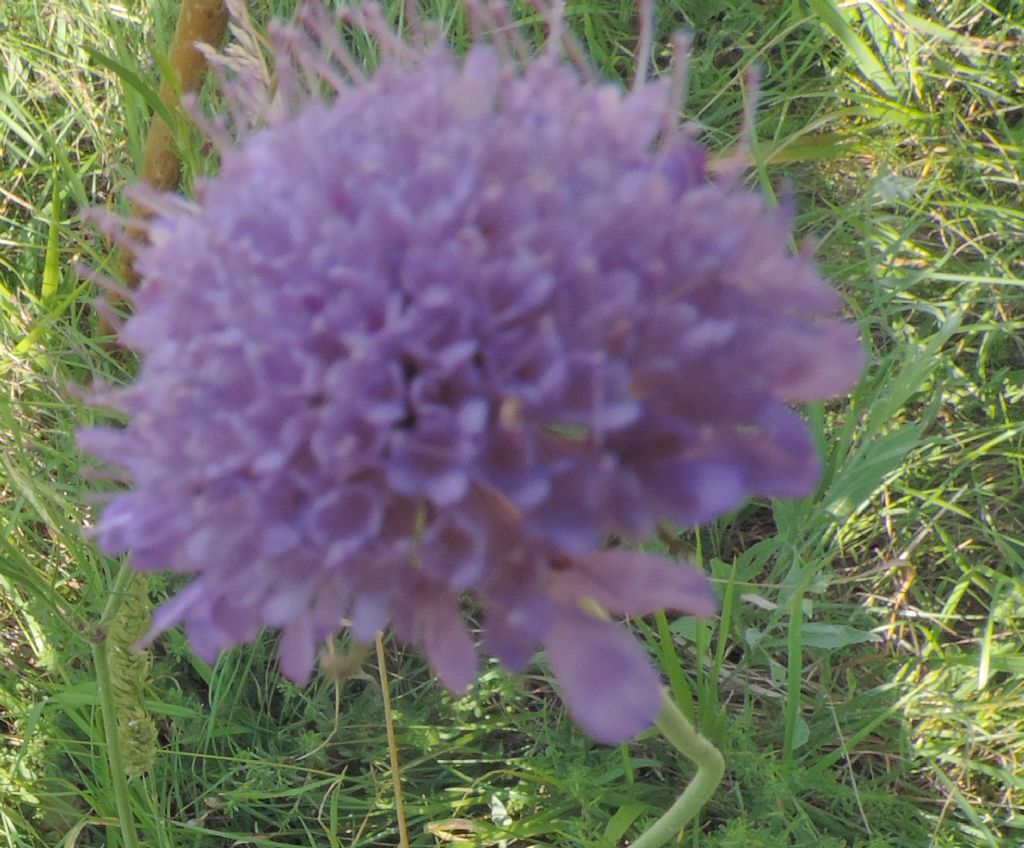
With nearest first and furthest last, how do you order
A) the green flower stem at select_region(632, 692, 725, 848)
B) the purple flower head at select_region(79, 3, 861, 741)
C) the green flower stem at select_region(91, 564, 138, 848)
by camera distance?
the purple flower head at select_region(79, 3, 861, 741) < the green flower stem at select_region(632, 692, 725, 848) < the green flower stem at select_region(91, 564, 138, 848)

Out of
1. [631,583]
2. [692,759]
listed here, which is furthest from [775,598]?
[631,583]

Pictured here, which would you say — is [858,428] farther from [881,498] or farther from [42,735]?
[42,735]

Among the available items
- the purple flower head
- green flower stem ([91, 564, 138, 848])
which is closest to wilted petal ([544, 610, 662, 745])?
the purple flower head

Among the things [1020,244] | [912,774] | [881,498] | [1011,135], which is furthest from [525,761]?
[1011,135]

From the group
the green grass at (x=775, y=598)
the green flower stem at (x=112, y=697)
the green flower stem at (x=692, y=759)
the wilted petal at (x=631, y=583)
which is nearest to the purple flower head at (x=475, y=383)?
the wilted petal at (x=631, y=583)

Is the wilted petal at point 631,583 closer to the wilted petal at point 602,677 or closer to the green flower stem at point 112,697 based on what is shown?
the wilted petal at point 602,677

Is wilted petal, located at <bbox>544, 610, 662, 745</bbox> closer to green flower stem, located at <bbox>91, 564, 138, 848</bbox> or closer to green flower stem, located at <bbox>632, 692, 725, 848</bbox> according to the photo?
green flower stem, located at <bbox>632, 692, 725, 848</bbox>

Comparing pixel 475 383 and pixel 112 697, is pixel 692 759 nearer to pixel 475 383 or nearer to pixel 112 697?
pixel 475 383
